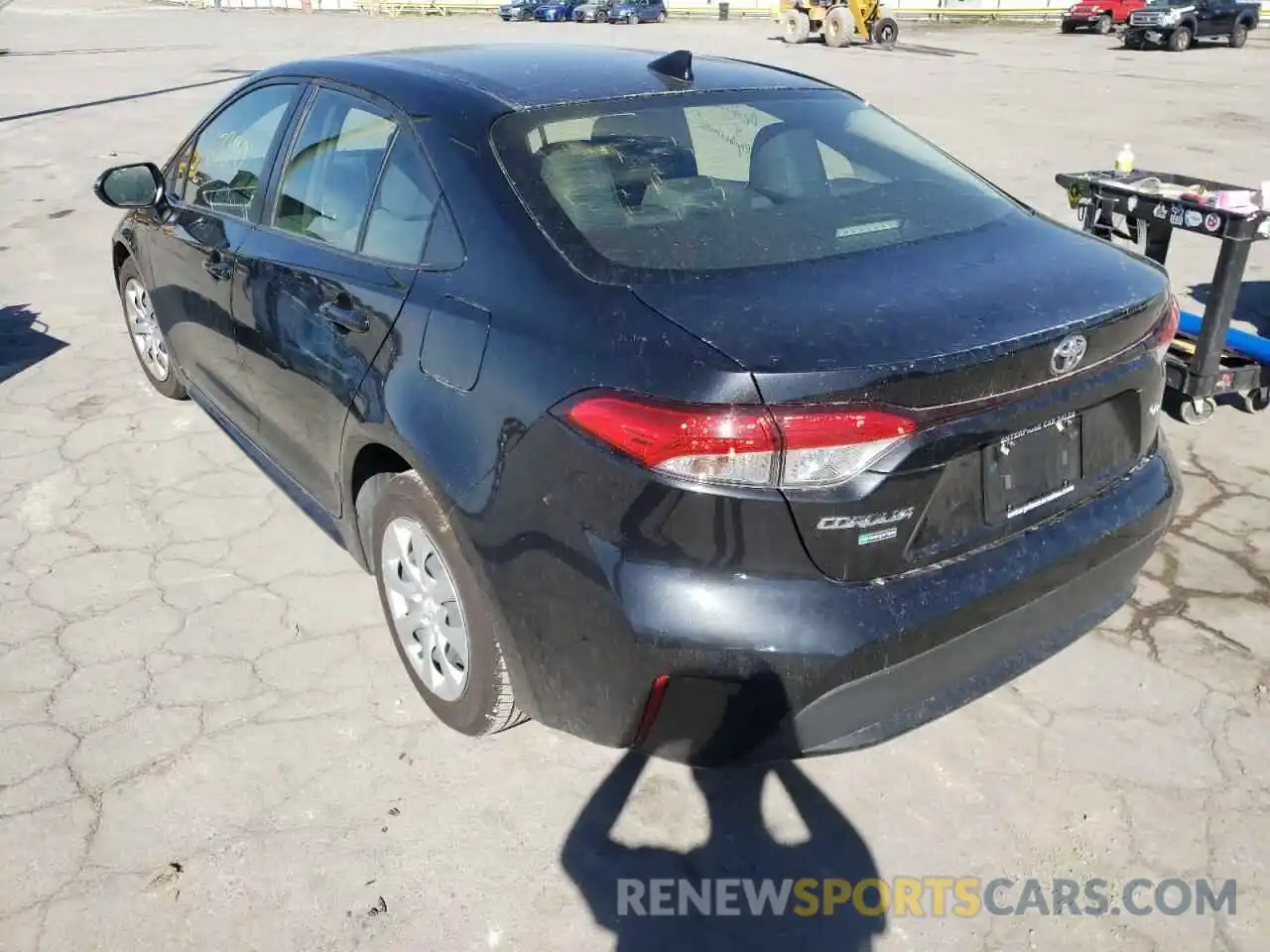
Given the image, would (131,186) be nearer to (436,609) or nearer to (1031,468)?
(436,609)

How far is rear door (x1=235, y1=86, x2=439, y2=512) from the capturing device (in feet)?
8.57

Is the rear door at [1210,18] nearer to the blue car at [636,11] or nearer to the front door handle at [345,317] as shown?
the blue car at [636,11]

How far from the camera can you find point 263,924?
221 cm

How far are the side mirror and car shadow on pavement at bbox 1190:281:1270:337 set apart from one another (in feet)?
17.9

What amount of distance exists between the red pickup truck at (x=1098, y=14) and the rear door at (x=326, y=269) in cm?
3736

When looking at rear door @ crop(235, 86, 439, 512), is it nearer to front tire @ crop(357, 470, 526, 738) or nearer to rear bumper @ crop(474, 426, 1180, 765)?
front tire @ crop(357, 470, 526, 738)

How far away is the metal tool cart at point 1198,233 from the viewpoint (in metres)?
4.24

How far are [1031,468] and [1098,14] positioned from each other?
3846 cm

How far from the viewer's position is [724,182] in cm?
268

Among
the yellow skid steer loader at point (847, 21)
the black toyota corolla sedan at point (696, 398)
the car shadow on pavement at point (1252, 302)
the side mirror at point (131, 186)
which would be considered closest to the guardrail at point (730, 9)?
the yellow skid steer loader at point (847, 21)

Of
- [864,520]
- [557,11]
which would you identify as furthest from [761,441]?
[557,11]

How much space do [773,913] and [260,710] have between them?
1.55 metres

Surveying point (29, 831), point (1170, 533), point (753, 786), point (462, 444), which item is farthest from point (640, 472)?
point (1170, 533)

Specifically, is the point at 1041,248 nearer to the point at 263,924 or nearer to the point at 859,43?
the point at 263,924
